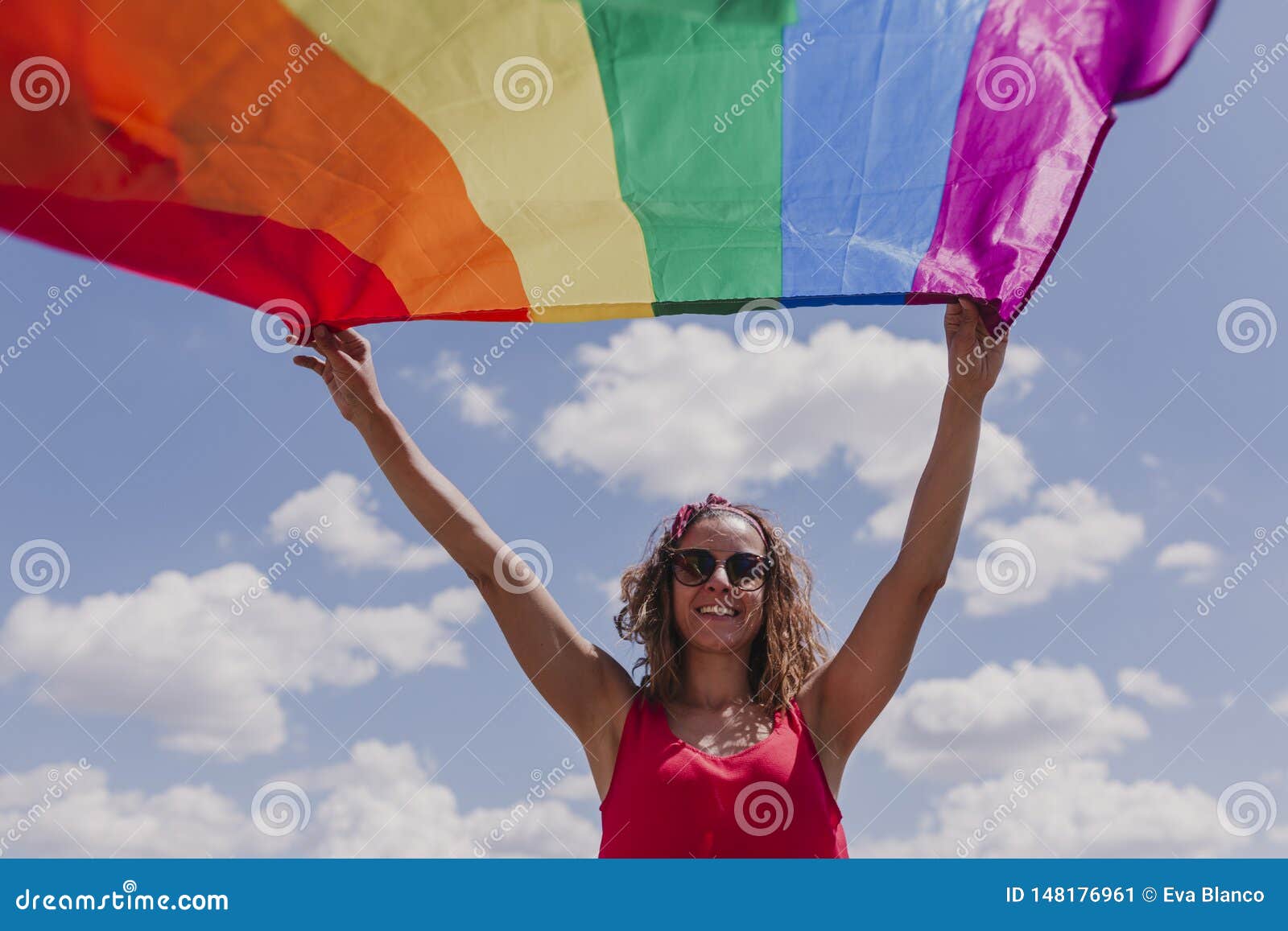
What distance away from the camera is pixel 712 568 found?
344 cm

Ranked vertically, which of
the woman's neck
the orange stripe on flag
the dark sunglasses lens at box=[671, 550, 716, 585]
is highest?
the orange stripe on flag

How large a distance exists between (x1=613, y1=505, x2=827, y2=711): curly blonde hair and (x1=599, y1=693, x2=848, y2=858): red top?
0.26 meters

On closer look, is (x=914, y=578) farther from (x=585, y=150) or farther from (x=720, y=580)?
(x=585, y=150)

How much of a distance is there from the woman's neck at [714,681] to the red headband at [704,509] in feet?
1.32

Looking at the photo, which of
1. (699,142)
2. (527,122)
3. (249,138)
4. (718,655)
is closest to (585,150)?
(527,122)

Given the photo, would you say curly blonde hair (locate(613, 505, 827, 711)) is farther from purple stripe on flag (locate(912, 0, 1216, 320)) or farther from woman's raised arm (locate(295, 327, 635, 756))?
purple stripe on flag (locate(912, 0, 1216, 320))

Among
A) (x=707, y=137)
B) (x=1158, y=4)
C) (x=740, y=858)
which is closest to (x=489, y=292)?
(x=707, y=137)

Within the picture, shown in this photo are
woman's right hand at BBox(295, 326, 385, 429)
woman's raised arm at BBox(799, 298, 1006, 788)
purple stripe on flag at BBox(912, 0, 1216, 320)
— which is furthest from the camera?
woman's right hand at BBox(295, 326, 385, 429)

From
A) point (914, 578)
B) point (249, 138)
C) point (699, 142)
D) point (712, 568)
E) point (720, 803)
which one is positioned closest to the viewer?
point (720, 803)

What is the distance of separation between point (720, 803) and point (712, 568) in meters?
0.78

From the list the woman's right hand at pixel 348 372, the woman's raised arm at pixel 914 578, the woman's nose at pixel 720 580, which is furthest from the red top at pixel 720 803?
the woman's right hand at pixel 348 372

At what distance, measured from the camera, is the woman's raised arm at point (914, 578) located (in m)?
3.20

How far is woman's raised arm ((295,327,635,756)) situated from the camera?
3252 millimetres

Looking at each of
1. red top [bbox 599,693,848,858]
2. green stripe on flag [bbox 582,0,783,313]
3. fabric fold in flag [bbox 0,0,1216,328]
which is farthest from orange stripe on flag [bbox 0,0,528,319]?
red top [bbox 599,693,848,858]
